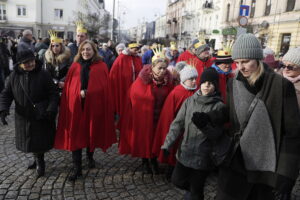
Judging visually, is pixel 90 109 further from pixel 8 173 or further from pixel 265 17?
pixel 265 17

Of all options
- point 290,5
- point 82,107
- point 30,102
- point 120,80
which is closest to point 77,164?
point 82,107

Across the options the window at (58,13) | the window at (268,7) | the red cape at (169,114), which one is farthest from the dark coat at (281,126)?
the window at (58,13)

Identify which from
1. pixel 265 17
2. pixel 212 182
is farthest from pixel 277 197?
pixel 265 17

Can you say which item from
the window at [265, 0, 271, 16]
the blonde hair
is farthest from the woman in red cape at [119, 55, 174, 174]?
the window at [265, 0, 271, 16]

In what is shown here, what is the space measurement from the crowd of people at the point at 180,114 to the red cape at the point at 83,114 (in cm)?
2

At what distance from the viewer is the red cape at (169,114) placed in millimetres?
3691

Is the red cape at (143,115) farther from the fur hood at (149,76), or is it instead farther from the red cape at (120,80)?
the red cape at (120,80)

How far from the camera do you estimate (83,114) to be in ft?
12.9

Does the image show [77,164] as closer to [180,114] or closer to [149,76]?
[149,76]

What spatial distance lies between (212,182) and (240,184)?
204 centimetres

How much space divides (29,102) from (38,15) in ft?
144

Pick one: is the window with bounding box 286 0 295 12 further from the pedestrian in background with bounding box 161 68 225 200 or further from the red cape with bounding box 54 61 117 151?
the pedestrian in background with bounding box 161 68 225 200

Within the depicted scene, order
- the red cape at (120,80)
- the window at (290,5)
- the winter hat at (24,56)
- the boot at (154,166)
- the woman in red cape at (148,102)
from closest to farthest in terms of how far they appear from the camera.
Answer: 1. the winter hat at (24,56)
2. the woman in red cape at (148,102)
3. the boot at (154,166)
4. the red cape at (120,80)
5. the window at (290,5)

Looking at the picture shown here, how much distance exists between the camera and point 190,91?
3.71 metres
